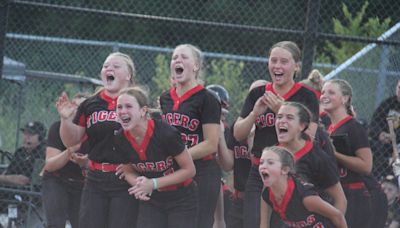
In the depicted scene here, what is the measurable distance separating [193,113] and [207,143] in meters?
0.26

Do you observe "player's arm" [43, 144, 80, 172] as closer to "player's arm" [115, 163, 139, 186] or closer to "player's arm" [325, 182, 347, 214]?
"player's arm" [115, 163, 139, 186]

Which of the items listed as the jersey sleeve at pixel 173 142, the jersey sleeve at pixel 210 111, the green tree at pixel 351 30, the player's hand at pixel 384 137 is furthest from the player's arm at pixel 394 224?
the jersey sleeve at pixel 173 142

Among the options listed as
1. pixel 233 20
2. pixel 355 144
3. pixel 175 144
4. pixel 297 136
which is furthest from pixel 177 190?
pixel 233 20

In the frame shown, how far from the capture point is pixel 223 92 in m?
8.48

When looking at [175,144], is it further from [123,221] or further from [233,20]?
[233,20]

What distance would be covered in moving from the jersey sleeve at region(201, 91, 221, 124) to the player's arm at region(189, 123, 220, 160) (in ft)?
0.12

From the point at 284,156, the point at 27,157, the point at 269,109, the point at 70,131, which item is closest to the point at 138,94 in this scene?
the point at 70,131

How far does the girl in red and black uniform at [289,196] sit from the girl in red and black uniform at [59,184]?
7.05 ft

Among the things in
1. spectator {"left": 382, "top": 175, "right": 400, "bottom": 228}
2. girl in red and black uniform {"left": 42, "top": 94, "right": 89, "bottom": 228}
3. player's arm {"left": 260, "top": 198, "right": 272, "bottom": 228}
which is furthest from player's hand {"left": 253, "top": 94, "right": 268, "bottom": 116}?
spectator {"left": 382, "top": 175, "right": 400, "bottom": 228}

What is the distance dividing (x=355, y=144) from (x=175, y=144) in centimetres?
178

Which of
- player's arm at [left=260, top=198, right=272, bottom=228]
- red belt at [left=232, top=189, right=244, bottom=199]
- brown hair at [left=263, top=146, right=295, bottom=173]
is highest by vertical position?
brown hair at [left=263, top=146, right=295, bottom=173]

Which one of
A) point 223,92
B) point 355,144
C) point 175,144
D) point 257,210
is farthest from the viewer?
point 223,92

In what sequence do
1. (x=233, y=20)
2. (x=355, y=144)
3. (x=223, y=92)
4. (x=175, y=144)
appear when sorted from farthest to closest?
1. (x=233, y=20)
2. (x=223, y=92)
3. (x=355, y=144)
4. (x=175, y=144)

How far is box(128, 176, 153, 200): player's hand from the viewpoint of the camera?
6305 millimetres
